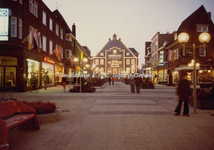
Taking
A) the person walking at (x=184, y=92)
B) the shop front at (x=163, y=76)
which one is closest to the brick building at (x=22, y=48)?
the person walking at (x=184, y=92)

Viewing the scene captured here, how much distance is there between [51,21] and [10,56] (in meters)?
13.1

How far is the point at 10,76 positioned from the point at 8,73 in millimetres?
352

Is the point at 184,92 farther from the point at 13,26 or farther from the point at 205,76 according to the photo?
the point at 205,76

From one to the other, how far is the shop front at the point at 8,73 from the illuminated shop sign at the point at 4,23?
2268mm

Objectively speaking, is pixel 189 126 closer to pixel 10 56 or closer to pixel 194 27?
pixel 10 56

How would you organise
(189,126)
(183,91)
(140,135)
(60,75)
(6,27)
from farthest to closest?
(60,75)
(6,27)
(183,91)
(189,126)
(140,135)

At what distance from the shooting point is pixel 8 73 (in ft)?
→ 68.2

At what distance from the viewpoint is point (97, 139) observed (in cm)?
530

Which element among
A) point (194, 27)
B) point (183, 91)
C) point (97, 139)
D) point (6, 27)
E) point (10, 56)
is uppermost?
point (194, 27)

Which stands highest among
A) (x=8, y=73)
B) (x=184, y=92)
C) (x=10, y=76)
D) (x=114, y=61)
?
(x=114, y=61)

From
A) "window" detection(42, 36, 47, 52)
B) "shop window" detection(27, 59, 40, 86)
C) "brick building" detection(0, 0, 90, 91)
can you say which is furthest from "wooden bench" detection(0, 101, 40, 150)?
"window" detection(42, 36, 47, 52)

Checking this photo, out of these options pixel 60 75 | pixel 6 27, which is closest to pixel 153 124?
pixel 6 27

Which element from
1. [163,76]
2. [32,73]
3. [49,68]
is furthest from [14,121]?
[163,76]

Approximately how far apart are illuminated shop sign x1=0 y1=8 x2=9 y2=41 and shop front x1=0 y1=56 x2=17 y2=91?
7.44ft
